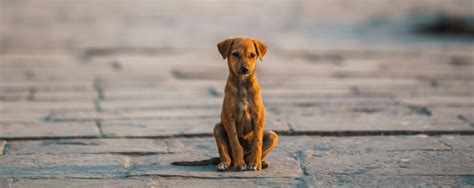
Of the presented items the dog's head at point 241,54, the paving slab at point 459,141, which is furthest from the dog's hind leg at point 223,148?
the paving slab at point 459,141

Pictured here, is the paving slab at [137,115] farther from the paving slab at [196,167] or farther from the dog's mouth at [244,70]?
the dog's mouth at [244,70]

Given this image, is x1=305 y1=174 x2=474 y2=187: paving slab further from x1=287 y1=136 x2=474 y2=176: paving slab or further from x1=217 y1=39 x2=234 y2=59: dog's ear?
x1=217 y1=39 x2=234 y2=59: dog's ear

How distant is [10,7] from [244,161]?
19185 millimetres

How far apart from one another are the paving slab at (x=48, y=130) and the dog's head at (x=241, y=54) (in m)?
1.94

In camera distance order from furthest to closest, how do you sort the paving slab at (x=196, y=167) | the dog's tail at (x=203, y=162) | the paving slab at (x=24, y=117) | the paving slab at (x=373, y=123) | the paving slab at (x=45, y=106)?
the paving slab at (x=45, y=106) < the paving slab at (x=24, y=117) < the paving slab at (x=373, y=123) < the dog's tail at (x=203, y=162) < the paving slab at (x=196, y=167)

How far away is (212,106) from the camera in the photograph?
28.3 ft

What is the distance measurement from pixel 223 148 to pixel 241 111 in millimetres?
267

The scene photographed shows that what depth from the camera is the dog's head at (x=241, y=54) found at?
5504 millimetres

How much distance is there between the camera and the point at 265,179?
554 centimetres

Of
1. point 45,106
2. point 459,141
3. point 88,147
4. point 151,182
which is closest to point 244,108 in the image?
point 151,182

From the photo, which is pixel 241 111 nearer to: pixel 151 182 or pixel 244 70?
pixel 244 70

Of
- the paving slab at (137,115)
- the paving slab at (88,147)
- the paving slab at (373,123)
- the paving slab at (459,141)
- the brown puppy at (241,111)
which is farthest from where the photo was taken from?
the paving slab at (137,115)

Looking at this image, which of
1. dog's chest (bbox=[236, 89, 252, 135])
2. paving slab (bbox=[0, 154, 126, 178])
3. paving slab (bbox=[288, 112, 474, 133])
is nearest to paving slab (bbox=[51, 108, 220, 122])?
paving slab (bbox=[288, 112, 474, 133])

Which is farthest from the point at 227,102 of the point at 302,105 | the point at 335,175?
the point at 302,105
